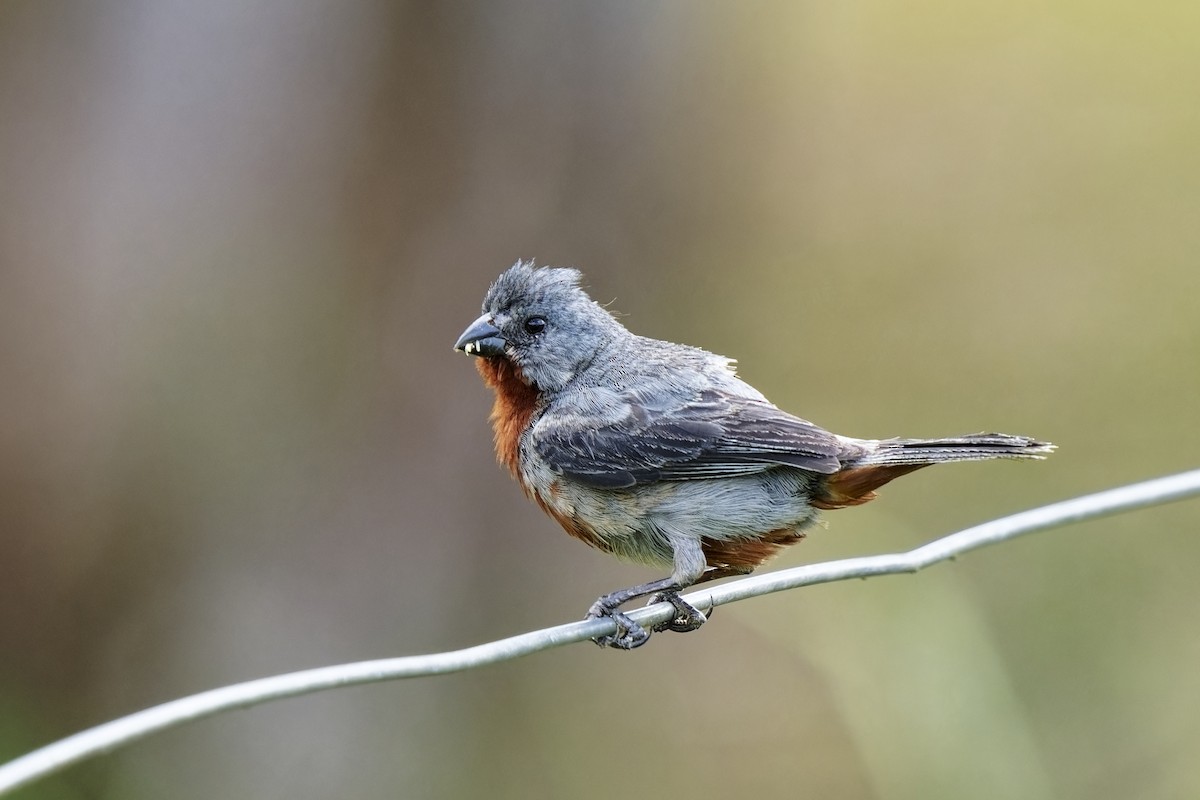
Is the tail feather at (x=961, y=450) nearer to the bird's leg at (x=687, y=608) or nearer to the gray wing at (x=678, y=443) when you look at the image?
the gray wing at (x=678, y=443)

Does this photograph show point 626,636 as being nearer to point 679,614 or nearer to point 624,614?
point 624,614

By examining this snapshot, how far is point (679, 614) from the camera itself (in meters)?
3.49

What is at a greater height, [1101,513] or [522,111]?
[522,111]

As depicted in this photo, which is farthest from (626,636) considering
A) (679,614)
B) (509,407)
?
(509,407)

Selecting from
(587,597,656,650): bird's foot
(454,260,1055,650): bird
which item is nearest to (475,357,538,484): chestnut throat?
(454,260,1055,650): bird

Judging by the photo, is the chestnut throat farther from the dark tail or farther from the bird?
the dark tail

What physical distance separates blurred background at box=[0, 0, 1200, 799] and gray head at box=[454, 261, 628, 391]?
1.96 m

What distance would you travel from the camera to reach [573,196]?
674 cm

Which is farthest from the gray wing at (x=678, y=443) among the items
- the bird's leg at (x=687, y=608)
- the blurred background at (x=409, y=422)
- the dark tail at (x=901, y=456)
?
the blurred background at (x=409, y=422)

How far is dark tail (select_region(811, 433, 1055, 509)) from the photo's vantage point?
10.6 ft

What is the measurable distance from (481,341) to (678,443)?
0.92 metres

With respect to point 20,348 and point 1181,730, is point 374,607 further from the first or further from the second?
point 1181,730

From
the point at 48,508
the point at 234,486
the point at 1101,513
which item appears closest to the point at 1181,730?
the point at 1101,513

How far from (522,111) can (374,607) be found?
2.95 m
